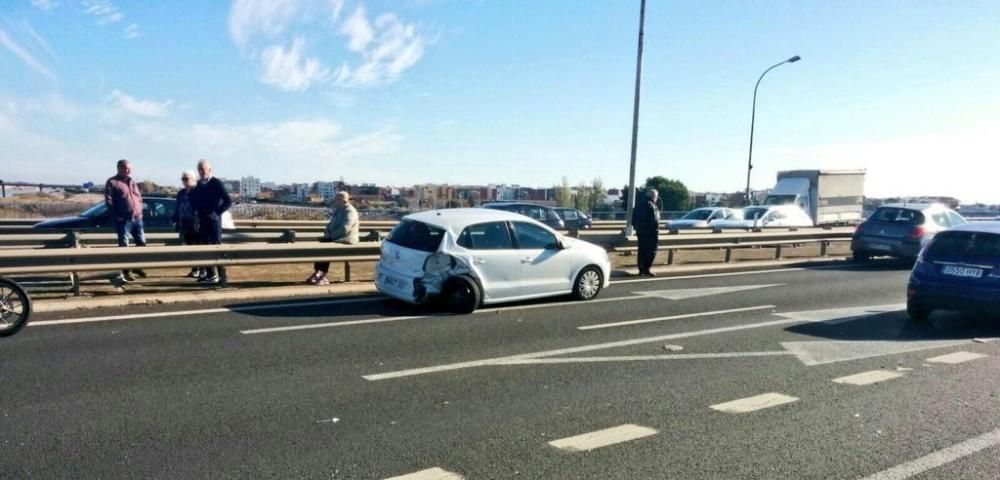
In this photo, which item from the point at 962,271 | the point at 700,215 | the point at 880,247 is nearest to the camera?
the point at 962,271

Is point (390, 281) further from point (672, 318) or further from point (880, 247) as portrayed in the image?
point (880, 247)

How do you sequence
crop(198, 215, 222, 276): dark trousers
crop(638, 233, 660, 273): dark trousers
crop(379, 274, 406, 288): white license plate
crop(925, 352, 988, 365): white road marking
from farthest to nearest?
A: 1. crop(638, 233, 660, 273): dark trousers
2. crop(198, 215, 222, 276): dark trousers
3. crop(379, 274, 406, 288): white license plate
4. crop(925, 352, 988, 365): white road marking

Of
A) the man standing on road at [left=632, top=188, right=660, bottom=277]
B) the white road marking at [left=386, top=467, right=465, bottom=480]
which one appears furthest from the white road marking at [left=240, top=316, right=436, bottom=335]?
the man standing on road at [left=632, top=188, right=660, bottom=277]

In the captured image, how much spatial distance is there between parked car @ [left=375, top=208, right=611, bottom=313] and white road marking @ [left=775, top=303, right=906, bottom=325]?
10.3 ft

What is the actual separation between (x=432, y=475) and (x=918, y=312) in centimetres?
801

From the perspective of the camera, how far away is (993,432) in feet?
16.1

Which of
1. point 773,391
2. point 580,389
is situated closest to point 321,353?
point 580,389

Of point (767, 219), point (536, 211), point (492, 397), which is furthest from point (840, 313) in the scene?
point (767, 219)

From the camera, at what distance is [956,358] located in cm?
723

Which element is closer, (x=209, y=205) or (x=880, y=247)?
(x=209, y=205)

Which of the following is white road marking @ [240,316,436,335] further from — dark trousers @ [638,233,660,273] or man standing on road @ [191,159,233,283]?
dark trousers @ [638,233,660,273]

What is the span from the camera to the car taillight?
16.6 meters

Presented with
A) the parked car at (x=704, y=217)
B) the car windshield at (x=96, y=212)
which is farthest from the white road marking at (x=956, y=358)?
the parked car at (x=704, y=217)

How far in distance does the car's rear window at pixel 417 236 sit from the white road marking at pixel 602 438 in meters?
4.90
